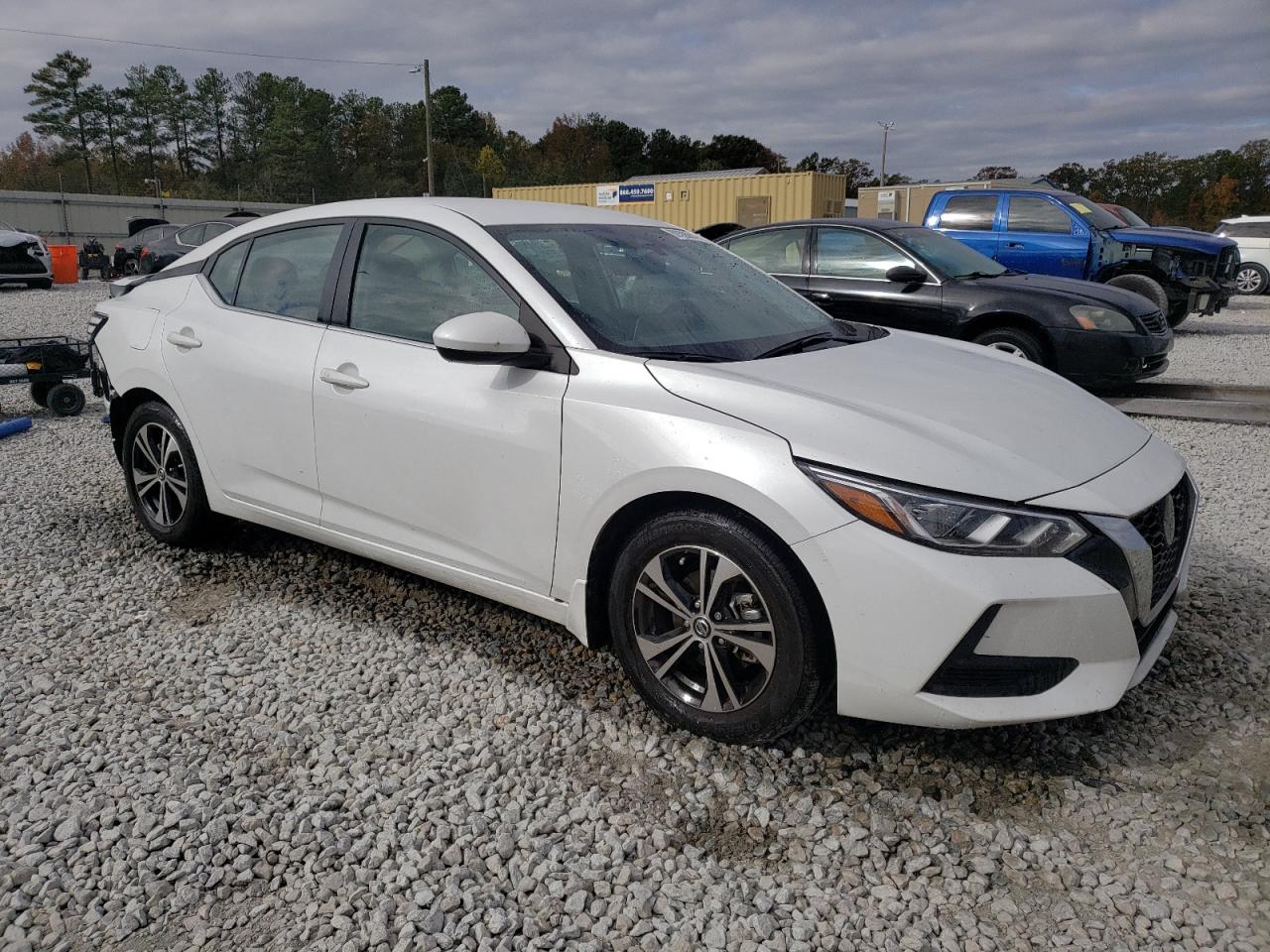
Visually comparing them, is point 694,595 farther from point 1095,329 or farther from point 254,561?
point 1095,329

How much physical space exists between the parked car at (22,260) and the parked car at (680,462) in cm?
1734

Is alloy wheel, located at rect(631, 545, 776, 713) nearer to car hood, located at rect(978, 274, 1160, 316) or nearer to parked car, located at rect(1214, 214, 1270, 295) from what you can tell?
car hood, located at rect(978, 274, 1160, 316)

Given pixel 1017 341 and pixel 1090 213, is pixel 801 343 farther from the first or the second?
pixel 1090 213

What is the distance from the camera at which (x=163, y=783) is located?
267cm

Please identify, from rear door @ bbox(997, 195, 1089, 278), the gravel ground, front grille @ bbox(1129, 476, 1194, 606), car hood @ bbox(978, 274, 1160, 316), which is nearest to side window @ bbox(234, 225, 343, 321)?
the gravel ground

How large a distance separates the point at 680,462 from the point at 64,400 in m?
7.06

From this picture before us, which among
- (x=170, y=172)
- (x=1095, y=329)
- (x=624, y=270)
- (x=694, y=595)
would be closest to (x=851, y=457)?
(x=694, y=595)

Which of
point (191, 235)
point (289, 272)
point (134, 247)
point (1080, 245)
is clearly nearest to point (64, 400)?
point (289, 272)

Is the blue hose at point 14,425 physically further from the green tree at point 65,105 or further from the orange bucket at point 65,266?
the green tree at point 65,105

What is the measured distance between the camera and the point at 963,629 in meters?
2.33

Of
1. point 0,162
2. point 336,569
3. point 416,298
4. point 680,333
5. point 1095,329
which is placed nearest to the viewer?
point 680,333

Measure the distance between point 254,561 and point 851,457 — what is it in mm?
3061

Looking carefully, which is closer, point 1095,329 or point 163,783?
point 163,783

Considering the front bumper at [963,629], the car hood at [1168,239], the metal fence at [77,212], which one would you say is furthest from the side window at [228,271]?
the metal fence at [77,212]
